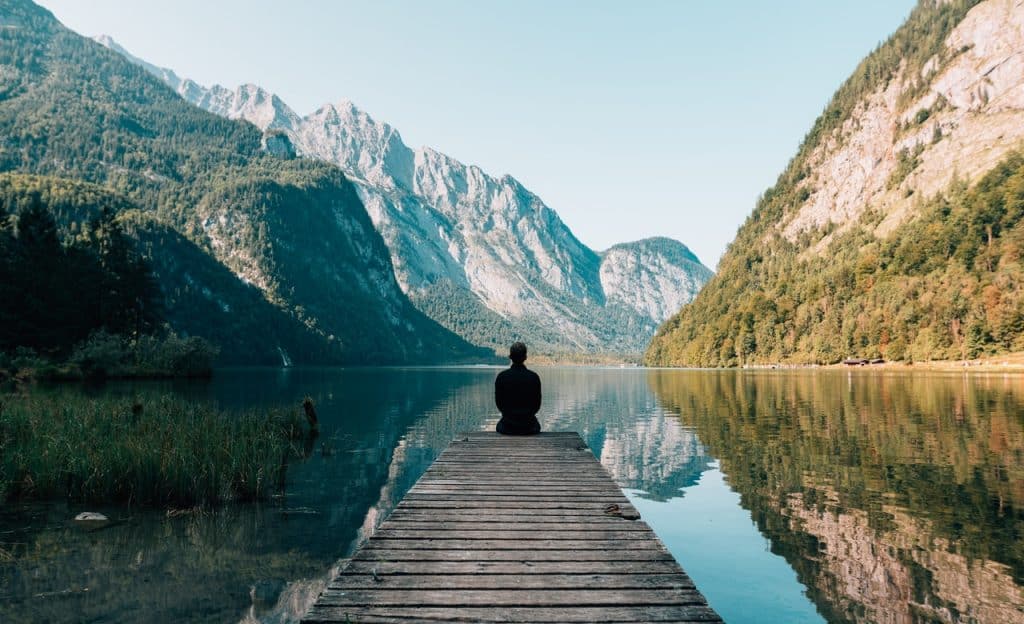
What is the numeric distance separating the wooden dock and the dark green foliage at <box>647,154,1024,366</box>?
4888 inches

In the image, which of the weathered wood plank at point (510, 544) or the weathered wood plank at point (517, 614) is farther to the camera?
the weathered wood plank at point (510, 544)

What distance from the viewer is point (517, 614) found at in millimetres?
6723

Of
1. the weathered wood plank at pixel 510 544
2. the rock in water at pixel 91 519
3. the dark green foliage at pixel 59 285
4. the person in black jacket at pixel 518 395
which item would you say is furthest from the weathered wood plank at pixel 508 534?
the dark green foliage at pixel 59 285

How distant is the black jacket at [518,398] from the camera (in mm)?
17938

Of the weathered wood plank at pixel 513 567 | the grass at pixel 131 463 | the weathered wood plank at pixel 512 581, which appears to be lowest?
the grass at pixel 131 463

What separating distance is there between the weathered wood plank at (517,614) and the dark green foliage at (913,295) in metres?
127

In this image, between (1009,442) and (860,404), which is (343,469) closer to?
(1009,442)

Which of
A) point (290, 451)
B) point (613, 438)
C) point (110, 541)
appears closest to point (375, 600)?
point (110, 541)

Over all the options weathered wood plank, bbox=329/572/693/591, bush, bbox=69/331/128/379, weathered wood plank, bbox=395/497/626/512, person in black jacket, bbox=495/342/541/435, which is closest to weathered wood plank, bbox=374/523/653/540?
weathered wood plank, bbox=395/497/626/512

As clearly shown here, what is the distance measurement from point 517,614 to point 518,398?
12387 mm

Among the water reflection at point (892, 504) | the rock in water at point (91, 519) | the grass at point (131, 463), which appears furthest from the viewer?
the grass at point (131, 463)

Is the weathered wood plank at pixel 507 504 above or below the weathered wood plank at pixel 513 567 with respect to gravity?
below

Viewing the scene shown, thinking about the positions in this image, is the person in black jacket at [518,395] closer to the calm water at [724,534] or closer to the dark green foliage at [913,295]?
the calm water at [724,534]

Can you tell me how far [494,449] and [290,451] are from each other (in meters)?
13.2
